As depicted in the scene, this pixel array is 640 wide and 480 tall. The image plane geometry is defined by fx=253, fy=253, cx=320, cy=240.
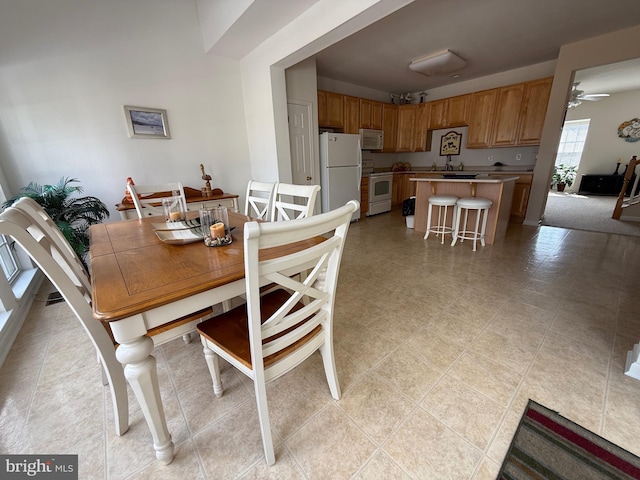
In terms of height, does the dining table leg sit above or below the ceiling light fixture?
below

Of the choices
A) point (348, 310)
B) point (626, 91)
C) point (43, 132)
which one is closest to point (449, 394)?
point (348, 310)

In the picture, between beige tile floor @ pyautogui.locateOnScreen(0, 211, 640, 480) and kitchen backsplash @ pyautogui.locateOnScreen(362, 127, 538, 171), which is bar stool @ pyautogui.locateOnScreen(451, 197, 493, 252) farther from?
kitchen backsplash @ pyautogui.locateOnScreen(362, 127, 538, 171)

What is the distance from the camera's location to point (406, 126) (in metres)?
5.75

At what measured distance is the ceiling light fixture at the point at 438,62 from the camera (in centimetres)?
356

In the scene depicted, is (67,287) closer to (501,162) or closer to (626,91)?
(501,162)

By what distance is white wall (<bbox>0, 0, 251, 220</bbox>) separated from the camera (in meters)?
2.38

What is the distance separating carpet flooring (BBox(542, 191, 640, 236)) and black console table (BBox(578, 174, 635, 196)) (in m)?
0.42

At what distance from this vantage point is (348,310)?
202cm

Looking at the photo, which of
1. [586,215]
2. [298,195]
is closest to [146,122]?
[298,195]

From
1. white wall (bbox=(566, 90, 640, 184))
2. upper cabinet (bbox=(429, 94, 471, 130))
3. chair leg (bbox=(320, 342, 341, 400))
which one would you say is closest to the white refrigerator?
upper cabinet (bbox=(429, 94, 471, 130))

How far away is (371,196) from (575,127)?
7.54 m

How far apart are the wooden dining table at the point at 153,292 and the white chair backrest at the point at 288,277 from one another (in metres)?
0.20

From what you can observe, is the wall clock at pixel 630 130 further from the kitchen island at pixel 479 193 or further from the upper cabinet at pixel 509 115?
the kitchen island at pixel 479 193

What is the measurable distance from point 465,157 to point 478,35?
104 inches
